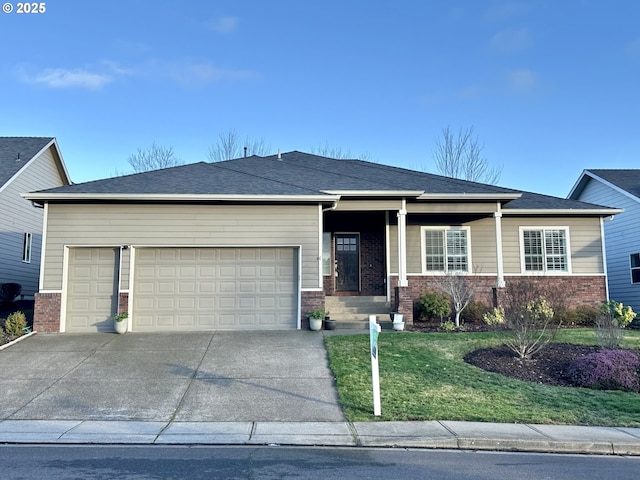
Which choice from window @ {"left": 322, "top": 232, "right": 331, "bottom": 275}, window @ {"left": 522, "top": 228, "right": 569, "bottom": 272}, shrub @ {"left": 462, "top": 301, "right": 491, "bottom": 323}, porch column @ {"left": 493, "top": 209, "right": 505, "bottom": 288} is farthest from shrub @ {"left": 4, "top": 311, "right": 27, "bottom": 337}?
window @ {"left": 522, "top": 228, "right": 569, "bottom": 272}

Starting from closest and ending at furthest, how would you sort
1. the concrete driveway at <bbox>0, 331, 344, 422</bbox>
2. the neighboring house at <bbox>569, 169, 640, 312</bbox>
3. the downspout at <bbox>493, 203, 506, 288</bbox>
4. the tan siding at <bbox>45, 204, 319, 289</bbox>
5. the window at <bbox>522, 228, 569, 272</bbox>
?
the concrete driveway at <bbox>0, 331, 344, 422</bbox> < the tan siding at <bbox>45, 204, 319, 289</bbox> < the downspout at <bbox>493, 203, 506, 288</bbox> < the window at <bbox>522, 228, 569, 272</bbox> < the neighboring house at <bbox>569, 169, 640, 312</bbox>

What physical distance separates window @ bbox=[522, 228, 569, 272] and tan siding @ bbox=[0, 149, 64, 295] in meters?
17.8

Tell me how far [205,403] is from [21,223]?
1484 cm

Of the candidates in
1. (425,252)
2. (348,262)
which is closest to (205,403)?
(348,262)

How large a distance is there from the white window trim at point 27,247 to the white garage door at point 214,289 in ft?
28.1

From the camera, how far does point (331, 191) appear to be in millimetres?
14195

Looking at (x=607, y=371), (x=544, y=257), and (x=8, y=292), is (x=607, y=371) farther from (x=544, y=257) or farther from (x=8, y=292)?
(x=8, y=292)

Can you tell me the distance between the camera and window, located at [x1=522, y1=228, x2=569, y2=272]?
16281mm

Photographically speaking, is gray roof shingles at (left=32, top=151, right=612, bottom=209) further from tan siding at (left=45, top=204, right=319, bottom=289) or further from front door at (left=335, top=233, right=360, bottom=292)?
front door at (left=335, top=233, right=360, bottom=292)

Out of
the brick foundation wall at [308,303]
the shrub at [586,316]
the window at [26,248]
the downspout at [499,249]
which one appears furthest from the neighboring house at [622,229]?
the window at [26,248]

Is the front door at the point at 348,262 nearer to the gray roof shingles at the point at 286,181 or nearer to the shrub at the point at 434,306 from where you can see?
the gray roof shingles at the point at 286,181

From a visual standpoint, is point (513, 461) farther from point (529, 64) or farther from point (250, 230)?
point (529, 64)

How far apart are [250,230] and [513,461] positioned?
361 inches

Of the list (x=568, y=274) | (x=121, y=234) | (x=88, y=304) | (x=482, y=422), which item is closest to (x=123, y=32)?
(x=121, y=234)
